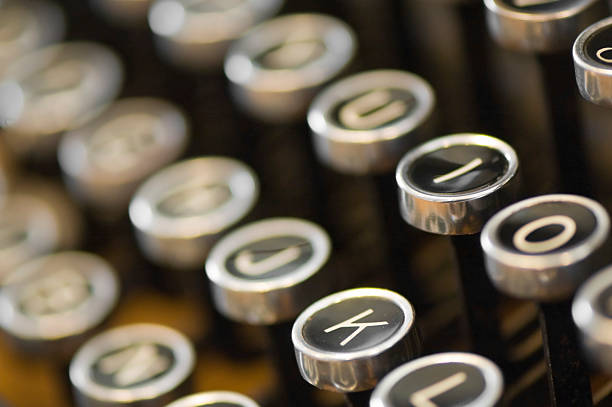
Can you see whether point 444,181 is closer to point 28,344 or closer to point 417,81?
point 417,81

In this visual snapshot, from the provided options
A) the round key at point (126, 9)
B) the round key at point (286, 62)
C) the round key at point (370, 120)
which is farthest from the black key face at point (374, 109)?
the round key at point (126, 9)

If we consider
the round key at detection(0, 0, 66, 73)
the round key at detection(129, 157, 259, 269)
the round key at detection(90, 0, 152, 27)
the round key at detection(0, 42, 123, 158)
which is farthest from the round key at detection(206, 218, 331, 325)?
the round key at detection(0, 0, 66, 73)

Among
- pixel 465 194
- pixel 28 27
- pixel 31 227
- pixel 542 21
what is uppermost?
pixel 542 21

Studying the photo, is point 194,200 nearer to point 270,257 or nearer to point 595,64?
point 270,257

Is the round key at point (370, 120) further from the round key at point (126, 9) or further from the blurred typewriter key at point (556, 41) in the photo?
the round key at point (126, 9)

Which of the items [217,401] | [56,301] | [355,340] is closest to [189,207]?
[56,301]

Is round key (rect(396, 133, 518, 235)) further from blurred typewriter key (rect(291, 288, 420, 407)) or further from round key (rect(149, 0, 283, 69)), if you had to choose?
round key (rect(149, 0, 283, 69))
